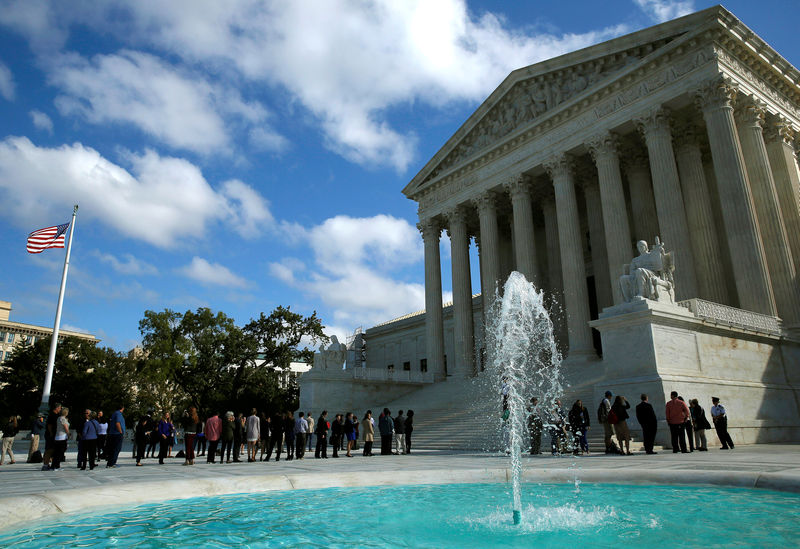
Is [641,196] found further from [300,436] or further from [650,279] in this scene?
[300,436]

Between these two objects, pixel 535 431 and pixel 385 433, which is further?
pixel 385 433

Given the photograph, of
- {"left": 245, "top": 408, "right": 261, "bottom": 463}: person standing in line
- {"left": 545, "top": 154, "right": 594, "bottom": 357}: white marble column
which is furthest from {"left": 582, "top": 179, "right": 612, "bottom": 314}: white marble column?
{"left": 245, "top": 408, "right": 261, "bottom": 463}: person standing in line

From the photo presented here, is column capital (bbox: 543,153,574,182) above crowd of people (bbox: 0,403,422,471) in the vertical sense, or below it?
above

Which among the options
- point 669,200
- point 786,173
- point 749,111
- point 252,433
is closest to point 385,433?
point 252,433

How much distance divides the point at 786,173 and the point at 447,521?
27089 millimetres

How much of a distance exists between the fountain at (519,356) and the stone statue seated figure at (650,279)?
3.01 meters

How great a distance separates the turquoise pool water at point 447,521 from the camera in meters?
5.46

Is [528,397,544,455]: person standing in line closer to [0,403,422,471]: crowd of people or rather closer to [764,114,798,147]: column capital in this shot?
[0,403,422,471]: crowd of people

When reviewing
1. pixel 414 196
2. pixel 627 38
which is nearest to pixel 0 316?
pixel 414 196

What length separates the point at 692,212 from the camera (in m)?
26.6

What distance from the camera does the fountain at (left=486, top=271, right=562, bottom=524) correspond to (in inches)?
549

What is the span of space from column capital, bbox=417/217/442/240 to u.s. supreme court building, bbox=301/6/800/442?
0.11 metres

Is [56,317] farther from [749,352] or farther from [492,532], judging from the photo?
[749,352]

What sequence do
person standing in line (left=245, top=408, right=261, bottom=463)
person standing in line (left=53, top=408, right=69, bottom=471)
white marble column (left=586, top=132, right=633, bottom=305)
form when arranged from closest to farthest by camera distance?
person standing in line (left=53, top=408, right=69, bottom=471) < person standing in line (left=245, top=408, right=261, bottom=463) < white marble column (left=586, top=132, right=633, bottom=305)
